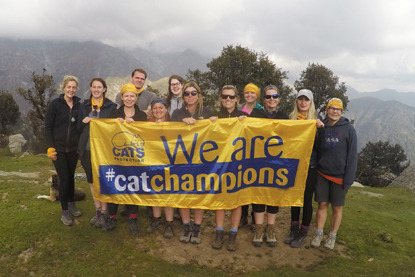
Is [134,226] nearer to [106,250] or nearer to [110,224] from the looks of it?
[110,224]

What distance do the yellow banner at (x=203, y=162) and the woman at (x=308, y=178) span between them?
6.8 inches

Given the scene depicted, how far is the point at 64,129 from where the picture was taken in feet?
20.4

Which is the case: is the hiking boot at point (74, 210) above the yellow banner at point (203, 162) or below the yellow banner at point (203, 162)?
below

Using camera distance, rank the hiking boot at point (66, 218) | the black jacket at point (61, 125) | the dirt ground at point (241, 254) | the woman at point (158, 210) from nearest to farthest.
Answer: the dirt ground at point (241, 254) → the black jacket at point (61, 125) → the woman at point (158, 210) → the hiking boot at point (66, 218)

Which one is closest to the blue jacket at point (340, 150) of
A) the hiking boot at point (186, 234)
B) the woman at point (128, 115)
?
the hiking boot at point (186, 234)

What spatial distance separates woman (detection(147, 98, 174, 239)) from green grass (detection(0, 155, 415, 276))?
1.31 ft

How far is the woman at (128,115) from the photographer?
611cm

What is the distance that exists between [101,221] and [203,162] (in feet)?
9.93

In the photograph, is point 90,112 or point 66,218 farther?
point 66,218

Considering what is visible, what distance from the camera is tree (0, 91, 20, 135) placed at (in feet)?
A: 144

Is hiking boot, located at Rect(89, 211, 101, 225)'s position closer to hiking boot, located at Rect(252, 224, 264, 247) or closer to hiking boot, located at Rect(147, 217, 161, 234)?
hiking boot, located at Rect(147, 217, 161, 234)

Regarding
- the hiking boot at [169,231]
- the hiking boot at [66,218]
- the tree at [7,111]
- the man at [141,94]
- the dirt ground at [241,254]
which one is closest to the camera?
the dirt ground at [241,254]

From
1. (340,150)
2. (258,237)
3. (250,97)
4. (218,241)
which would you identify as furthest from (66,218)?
(340,150)

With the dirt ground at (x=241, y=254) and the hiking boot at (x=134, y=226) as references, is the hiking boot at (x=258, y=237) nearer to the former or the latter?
the dirt ground at (x=241, y=254)
